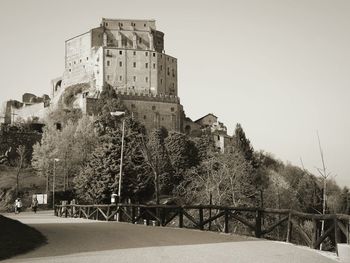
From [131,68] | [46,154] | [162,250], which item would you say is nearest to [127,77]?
[131,68]

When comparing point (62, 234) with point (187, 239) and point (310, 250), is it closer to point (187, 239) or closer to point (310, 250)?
point (187, 239)

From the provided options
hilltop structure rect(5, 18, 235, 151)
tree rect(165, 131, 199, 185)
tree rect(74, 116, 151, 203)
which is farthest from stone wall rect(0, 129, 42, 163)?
tree rect(74, 116, 151, 203)

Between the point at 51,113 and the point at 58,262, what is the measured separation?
110205 mm

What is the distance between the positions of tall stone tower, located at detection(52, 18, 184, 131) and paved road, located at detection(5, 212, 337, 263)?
95.4 meters

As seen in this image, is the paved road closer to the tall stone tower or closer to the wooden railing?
the wooden railing

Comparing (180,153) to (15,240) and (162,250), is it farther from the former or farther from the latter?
(162,250)

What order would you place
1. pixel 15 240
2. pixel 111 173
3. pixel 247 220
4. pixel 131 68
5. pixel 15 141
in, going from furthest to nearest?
pixel 131 68, pixel 15 141, pixel 111 173, pixel 247 220, pixel 15 240

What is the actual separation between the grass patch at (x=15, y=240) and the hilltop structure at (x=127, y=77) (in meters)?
94.2

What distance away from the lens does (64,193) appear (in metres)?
67.4

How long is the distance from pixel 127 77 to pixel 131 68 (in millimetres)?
2524

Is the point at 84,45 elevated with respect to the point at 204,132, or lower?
elevated

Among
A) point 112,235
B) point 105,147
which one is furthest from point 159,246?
point 105,147

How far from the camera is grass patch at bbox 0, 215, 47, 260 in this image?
13.6 meters

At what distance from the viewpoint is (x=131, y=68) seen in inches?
5103
